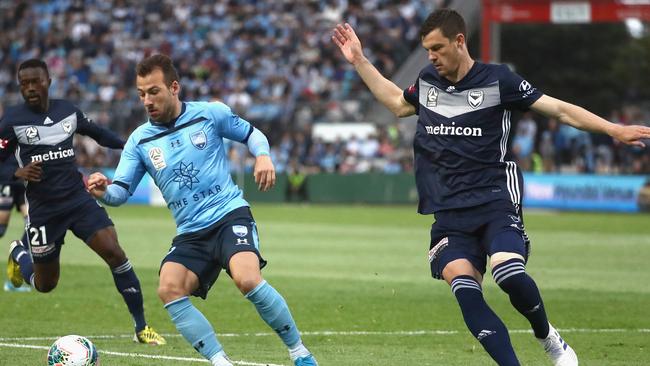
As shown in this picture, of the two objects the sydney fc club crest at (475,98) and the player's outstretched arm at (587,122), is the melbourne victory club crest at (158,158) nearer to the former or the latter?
the sydney fc club crest at (475,98)

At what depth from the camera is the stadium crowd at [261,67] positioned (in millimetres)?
40875

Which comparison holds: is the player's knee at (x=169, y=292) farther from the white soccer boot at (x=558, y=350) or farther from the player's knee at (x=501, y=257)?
the white soccer boot at (x=558, y=350)

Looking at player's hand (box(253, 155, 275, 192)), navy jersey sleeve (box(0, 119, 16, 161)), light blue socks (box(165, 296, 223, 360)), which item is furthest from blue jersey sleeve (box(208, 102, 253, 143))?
navy jersey sleeve (box(0, 119, 16, 161))

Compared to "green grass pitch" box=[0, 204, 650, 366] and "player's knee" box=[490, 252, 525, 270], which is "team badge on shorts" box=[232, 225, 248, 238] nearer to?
"green grass pitch" box=[0, 204, 650, 366]

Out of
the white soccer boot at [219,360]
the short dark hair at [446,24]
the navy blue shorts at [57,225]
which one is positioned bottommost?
the navy blue shorts at [57,225]

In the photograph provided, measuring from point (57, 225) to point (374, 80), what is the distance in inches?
175

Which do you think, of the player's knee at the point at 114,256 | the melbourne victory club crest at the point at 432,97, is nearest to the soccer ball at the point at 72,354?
the player's knee at the point at 114,256

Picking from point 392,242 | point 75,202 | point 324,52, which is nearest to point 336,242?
point 392,242

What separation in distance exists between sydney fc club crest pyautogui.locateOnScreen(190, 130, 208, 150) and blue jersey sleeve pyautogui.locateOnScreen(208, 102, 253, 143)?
177 mm

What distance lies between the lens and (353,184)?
135 feet

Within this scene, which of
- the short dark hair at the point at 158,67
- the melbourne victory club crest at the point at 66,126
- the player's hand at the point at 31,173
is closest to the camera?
the short dark hair at the point at 158,67

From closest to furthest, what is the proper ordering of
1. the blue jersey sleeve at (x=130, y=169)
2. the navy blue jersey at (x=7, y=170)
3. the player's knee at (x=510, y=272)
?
the player's knee at (x=510, y=272) < the blue jersey sleeve at (x=130, y=169) < the navy blue jersey at (x=7, y=170)

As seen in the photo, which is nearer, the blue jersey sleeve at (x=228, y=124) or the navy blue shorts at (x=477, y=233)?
the navy blue shorts at (x=477, y=233)

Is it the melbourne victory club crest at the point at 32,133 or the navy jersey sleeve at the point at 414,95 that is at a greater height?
the navy jersey sleeve at the point at 414,95
